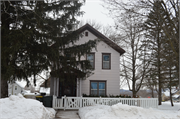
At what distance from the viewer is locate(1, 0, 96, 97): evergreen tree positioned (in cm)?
1126

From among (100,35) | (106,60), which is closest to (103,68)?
(106,60)

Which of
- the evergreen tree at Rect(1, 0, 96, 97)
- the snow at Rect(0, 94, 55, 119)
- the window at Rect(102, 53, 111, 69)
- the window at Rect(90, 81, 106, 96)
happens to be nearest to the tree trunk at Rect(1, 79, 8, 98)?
the evergreen tree at Rect(1, 0, 96, 97)

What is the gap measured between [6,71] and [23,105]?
170 inches

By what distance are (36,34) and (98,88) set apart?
9.05 meters

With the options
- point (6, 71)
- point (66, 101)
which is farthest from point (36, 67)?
point (66, 101)

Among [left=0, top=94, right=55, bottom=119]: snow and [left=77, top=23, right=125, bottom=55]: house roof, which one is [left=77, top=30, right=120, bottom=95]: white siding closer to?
[left=77, top=23, right=125, bottom=55]: house roof

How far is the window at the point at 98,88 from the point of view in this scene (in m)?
18.6

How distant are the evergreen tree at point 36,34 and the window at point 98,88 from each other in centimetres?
563

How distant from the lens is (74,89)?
17734 millimetres

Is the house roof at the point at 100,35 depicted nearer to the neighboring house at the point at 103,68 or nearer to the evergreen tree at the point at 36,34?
the neighboring house at the point at 103,68

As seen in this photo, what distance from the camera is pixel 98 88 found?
61.5ft

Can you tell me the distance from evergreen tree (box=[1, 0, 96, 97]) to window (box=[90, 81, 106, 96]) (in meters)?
5.63

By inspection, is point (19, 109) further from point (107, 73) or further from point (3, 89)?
point (107, 73)

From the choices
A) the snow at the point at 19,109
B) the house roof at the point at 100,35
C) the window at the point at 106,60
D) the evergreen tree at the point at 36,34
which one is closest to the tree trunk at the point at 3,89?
the evergreen tree at the point at 36,34
